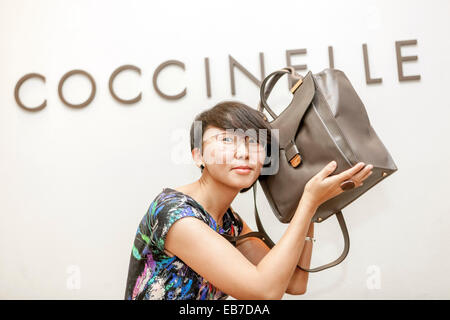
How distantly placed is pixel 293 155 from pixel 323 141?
0.31ft

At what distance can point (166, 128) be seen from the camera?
158 cm

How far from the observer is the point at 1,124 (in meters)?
1.67

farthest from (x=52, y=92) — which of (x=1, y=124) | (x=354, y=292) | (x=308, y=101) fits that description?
(x=354, y=292)

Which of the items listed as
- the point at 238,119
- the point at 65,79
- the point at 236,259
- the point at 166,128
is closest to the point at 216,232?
the point at 236,259

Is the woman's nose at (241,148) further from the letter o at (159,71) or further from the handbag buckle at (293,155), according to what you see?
the letter o at (159,71)

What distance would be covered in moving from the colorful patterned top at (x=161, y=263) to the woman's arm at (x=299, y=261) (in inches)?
9.2

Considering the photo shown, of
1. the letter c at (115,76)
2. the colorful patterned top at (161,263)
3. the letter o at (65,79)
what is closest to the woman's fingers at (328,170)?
the colorful patterned top at (161,263)

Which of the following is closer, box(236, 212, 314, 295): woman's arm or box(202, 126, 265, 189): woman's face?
box(202, 126, 265, 189): woman's face

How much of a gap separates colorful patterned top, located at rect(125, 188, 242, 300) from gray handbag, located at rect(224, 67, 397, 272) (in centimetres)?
25

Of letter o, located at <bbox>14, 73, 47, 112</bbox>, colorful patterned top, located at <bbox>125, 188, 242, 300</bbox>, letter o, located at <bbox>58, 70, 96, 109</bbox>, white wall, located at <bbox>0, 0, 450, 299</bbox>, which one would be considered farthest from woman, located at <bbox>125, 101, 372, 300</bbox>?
letter o, located at <bbox>14, 73, 47, 112</bbox>

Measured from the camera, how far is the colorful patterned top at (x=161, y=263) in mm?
907

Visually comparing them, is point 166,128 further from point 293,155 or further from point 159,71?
point 293,155

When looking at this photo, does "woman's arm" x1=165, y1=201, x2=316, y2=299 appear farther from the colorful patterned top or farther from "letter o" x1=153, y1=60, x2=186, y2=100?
"letter o" x1=153, y1=60, x2=186, y2=100

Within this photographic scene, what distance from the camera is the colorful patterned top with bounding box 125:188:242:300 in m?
0.91
